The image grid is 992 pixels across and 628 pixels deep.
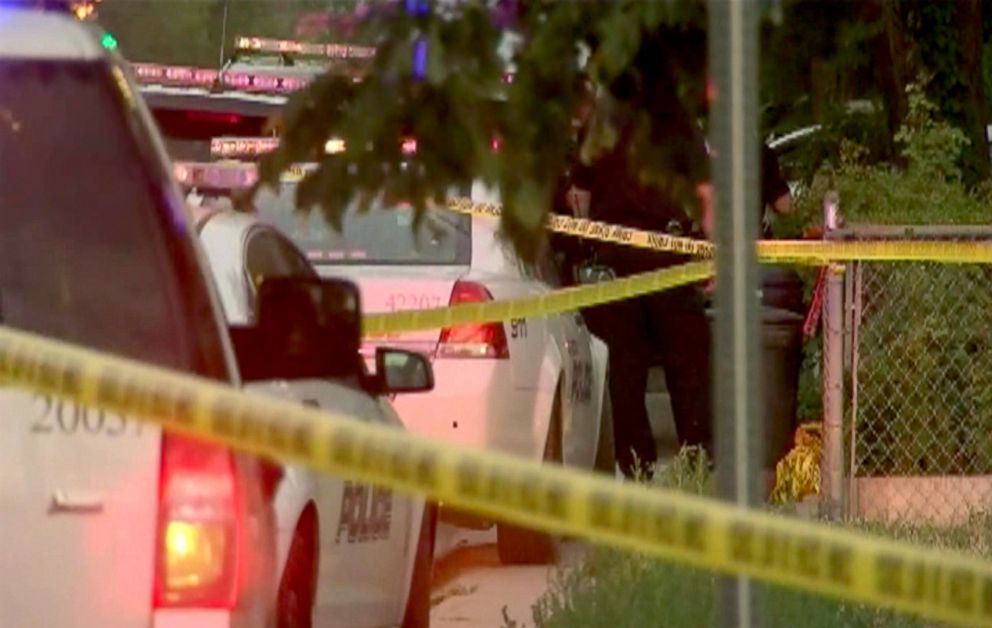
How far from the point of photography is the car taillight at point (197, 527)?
434 cm

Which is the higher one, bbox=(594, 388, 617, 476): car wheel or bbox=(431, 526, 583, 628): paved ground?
bbox=(594, 388, 617, 476): car wheel

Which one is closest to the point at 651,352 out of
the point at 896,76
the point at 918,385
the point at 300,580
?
the point at 918,385

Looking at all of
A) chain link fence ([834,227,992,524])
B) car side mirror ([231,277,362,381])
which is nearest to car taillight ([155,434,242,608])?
car side mirror ([231,277,362,381])

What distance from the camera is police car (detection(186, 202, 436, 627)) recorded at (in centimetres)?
574

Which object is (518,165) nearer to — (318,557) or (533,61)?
(533,61)

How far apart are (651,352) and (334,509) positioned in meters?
4.91

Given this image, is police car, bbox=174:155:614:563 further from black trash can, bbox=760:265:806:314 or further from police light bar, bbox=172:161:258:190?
black trash can, bbox=760:265:806:314

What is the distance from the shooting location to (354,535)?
21.4 ft

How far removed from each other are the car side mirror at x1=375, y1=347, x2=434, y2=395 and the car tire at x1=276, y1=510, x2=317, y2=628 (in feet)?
2.47

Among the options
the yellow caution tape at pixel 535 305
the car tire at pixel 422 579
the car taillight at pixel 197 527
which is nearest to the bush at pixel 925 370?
the yellow caution tape at pixel 535 305

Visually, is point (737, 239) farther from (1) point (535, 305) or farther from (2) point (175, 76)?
(2) point (175, 76)

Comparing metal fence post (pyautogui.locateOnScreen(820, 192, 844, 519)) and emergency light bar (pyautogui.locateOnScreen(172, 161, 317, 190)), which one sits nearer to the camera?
emergency light bar (pyautogui.locateOnScreen(172, 161, 317, 190))

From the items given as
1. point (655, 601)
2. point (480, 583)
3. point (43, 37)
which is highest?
point (43, 37)

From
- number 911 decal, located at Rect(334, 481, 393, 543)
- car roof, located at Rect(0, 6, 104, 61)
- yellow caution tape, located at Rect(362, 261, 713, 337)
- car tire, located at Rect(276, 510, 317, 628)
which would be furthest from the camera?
yellow caution tape, located at Rect(362, 261, 713, 337)
